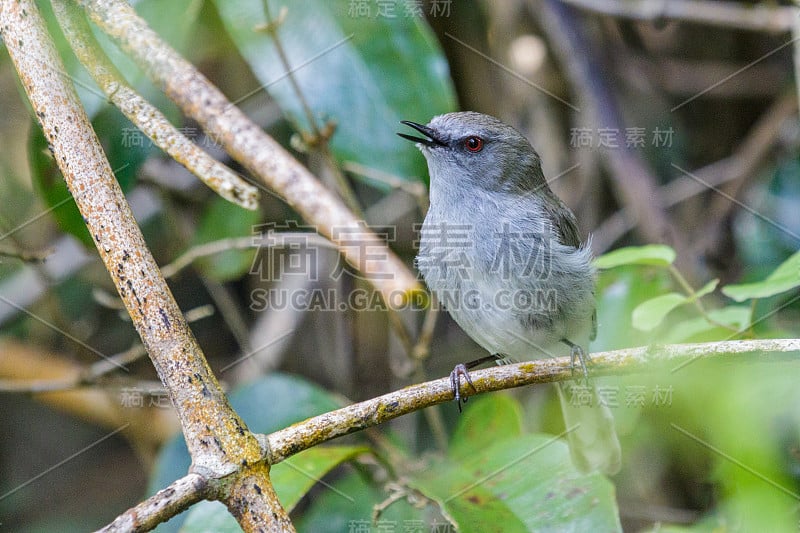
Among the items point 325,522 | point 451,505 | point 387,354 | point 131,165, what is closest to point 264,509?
point 451,505

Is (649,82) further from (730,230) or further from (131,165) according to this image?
(131,165)

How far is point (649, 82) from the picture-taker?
5.18 meters

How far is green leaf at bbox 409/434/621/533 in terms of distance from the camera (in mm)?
2635

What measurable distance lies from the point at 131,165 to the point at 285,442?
6.15 feet

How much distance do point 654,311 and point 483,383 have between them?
32.1 inches

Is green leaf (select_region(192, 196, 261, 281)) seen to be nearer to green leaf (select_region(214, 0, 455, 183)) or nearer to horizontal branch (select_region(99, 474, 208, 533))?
green leaf (select_region(214, 0, 455, 183))

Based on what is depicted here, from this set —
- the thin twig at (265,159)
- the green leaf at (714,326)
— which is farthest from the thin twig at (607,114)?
the thin twig at (265,159)

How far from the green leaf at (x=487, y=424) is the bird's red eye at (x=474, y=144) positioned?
1158mm

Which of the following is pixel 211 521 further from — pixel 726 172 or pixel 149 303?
pixel 726 172

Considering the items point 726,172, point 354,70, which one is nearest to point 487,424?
point 354,70

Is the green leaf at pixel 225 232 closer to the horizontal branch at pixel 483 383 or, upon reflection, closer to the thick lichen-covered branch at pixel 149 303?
the thick lichen-covered branch at pixel 149 303

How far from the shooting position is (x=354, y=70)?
3580 mm

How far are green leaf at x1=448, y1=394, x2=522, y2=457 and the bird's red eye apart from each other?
116 centimetres

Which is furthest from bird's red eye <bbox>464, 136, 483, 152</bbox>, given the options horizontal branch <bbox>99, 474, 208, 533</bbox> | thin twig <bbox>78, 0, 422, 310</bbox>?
horizontal branch <bbox>99, 474, 208, 533</bbox>
